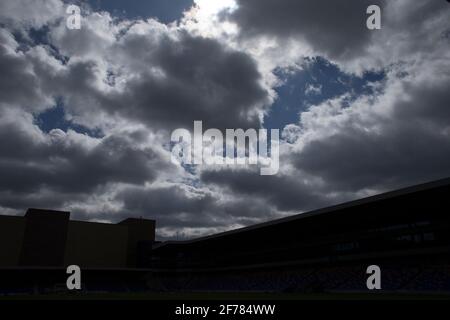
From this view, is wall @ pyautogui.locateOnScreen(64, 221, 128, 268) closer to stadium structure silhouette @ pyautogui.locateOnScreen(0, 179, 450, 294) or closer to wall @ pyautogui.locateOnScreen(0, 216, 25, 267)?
stadium structure silhouette @ pyautogui.locateOnScreen(0, 179, 450, 294)

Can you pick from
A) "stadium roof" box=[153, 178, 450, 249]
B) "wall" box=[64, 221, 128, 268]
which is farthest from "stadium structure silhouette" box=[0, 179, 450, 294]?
"wall" box=[64, 221, 128, 268]

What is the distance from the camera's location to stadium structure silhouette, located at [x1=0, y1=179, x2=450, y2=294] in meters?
41.9

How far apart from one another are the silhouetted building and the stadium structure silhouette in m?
0.20

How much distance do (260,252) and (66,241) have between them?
4287 centimetres

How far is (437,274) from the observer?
40.4 m

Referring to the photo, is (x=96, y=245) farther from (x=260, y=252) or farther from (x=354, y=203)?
(x=354, y=203)

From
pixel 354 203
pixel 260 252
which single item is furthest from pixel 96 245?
pixel 354 203

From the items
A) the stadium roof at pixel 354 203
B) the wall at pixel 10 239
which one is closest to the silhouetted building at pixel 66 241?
the wall at pixel 10 239

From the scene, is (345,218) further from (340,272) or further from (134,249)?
(134,249)

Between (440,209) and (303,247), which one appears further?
(303,247)

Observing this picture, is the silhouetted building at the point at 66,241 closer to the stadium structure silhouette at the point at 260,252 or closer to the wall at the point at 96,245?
the wall at the point at 96,245
